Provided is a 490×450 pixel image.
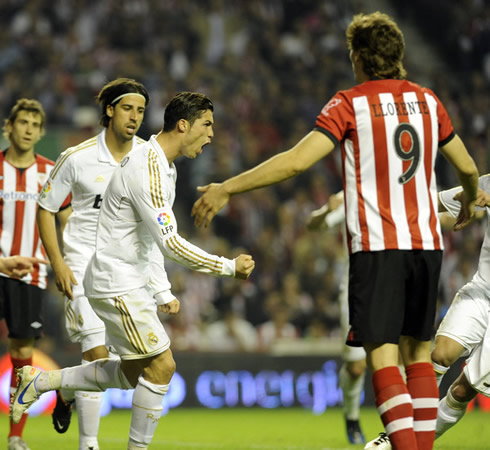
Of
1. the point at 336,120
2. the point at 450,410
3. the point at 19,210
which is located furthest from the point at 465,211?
the point at 19,210

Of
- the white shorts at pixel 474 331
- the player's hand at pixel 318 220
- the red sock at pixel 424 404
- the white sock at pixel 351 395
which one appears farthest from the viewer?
the white sock at pixel 351 395

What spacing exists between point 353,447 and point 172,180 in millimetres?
3215

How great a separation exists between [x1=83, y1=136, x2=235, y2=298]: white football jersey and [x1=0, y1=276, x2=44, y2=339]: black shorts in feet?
6.12

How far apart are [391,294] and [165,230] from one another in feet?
4.00

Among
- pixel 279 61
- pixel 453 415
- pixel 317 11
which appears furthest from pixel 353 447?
pixel 317 11

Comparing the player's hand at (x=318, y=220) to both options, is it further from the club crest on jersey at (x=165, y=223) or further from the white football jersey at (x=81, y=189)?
the club crest on jersey at (x=165, y=223)

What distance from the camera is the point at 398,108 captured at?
434cm

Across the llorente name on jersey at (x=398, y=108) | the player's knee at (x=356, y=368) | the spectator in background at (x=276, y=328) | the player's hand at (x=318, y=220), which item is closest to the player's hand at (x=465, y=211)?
the llorente name on jersey at (x=398, y=108)

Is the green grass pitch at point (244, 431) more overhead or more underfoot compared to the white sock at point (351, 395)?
more underfoot

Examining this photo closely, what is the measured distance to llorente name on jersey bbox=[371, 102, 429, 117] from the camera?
4316mm

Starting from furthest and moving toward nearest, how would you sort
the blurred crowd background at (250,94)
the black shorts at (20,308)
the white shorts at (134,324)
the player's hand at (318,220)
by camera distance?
the blurred crowd background at (250,94) < the player's hand at (318,220) < the black shorts at (20,308) < the white shorts at (134,324)

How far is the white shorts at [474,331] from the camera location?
18.6 feet

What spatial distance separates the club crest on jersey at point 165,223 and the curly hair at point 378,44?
4.11 feet

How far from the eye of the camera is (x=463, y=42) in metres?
→ 16.6
